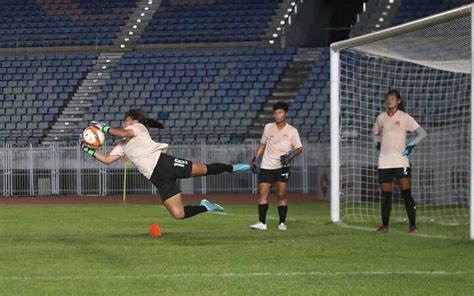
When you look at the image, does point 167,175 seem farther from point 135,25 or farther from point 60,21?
point 60,21

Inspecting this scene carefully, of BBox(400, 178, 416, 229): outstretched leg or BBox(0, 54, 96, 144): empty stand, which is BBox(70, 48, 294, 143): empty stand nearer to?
BBox(0, 54, 96, 144): empty stand

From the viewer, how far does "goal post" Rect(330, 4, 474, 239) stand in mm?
18209

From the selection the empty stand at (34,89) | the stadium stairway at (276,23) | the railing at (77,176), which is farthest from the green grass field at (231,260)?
the stadium stairway at (276,23)

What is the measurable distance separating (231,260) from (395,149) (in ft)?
16.6

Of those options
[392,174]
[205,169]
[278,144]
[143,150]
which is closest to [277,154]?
[278,144]

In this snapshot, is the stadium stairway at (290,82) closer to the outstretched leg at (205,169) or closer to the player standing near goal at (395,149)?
the player standing near goal at (395,149)

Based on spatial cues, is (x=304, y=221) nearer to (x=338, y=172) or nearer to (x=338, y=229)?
(x=338, y=172)

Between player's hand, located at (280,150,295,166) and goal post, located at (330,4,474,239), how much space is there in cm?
208

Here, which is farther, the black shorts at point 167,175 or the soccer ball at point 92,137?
the soccer ball at point 92,137

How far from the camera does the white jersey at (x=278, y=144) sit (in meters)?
17.4

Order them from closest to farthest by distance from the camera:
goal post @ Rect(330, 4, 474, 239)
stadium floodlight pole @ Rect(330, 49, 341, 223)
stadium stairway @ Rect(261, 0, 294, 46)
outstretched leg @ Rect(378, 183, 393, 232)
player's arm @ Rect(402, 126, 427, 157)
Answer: player's arm @ Rect(402, 126, 427, 157) → outstretched leg @ Rect(378, 183, 393, 232) → goal post @ Rect(330, 4, 474, 239) → stadium floodlight pole @ Rect(330, 49, 341, 223) → stadium stairway @ Rect(261, 0, 294, 46)

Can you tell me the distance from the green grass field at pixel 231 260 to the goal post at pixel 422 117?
76.0 inches

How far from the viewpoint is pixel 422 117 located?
30734 millimetres

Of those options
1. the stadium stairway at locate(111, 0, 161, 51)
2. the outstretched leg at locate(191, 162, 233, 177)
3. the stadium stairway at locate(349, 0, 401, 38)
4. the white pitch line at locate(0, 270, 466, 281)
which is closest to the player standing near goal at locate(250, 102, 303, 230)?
the outstretched leg at locate(191, 162, 233, 177)
